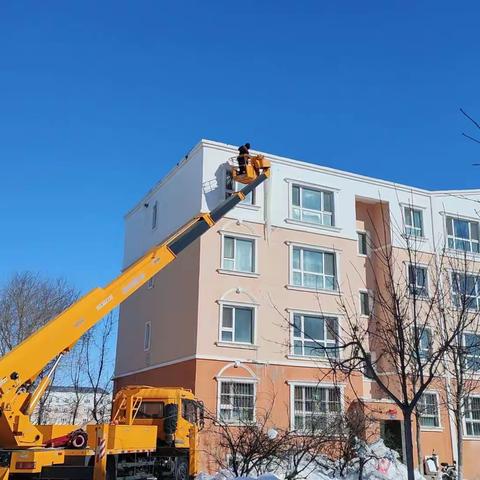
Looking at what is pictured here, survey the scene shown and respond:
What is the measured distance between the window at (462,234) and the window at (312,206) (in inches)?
304

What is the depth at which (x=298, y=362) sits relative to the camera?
28703mm

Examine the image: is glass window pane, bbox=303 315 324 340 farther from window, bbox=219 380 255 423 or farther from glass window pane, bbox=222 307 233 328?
window, bbox=219 380 255 423

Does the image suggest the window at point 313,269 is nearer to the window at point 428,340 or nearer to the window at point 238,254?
the window at point 238,254

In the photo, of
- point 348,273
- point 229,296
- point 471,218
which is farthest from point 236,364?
point 471,218

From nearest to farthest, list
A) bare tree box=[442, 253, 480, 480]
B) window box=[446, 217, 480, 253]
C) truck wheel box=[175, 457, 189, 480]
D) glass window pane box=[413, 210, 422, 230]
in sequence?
1. bare tree box=[442, 253, 480, 480]
2. truck wheel box=[175, 457, 189, 480]
3. glass window pane box=[413, 210, 422, 230]
4. window box=[446, 217, 480, 253]

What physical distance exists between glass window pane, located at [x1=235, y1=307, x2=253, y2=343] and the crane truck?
31.1ft

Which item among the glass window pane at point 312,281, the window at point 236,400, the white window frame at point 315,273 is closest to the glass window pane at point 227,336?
the window at point 236,400

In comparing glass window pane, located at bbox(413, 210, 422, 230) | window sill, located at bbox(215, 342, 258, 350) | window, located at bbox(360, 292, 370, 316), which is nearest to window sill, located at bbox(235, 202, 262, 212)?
window sill, located at bbox(215, 342, 258, 350)

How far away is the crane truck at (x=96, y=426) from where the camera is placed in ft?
40.4

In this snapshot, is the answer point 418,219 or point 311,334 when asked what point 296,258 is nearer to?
point 311,334

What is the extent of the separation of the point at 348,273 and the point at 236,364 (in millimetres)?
8212

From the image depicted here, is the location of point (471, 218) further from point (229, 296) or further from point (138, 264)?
point (138, 264)

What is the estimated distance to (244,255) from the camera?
29.4 metres

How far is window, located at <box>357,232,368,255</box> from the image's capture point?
1325 inches
